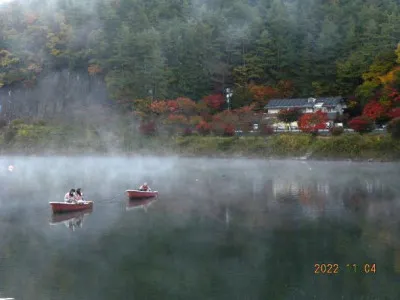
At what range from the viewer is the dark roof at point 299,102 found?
60.9 m

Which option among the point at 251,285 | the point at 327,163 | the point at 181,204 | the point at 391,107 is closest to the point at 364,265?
the point at 251,285

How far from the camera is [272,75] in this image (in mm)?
70312

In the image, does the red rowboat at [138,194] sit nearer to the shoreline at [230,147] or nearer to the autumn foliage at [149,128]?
the shoreline at [230,147]

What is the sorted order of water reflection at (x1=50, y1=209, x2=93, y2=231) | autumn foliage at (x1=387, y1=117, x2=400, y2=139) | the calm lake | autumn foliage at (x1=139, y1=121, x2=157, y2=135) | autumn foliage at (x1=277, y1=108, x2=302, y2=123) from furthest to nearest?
autumn foliage at (x1=139, y1=121, x2=157, y2=135) → autumn foliage at (x1=277, y1=108, x2=302, y2=123) → autumn foliage at (x1=387, y1=117, x2=400, y2=139) → water reflection at (x1=50, y1=209, x2=93, y2=231) → the calm lake

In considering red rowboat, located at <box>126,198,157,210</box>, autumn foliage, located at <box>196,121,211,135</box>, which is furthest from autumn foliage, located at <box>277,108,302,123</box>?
red rowboat, located at <box>126,198,157,210</box>

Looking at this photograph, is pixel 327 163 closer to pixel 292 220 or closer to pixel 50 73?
pixel 292 220

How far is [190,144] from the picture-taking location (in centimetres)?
5844

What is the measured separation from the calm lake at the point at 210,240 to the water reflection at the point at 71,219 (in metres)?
0.10

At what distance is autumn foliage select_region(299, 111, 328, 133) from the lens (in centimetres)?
5303

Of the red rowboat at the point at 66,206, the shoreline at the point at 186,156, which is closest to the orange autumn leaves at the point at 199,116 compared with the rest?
the shoreline at the point at 186,156

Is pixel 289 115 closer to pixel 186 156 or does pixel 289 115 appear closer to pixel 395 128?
pixel 186 156

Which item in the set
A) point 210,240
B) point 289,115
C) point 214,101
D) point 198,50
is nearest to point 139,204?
point 210,240
